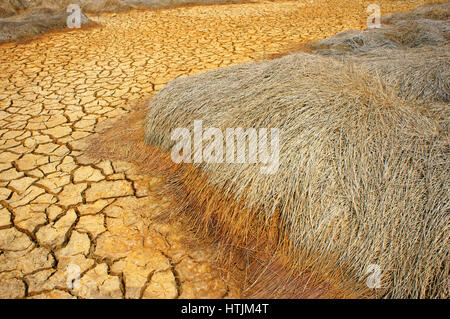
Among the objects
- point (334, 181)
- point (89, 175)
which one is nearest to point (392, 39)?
point (334, 181)

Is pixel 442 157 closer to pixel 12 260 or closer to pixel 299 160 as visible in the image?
pixel 299 160

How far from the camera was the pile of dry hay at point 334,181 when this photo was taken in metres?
1.18

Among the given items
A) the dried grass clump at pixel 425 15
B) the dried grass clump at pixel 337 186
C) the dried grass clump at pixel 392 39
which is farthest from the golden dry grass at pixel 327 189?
the dried grass clump at pixel 425 15

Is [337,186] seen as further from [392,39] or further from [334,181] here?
[392,39]

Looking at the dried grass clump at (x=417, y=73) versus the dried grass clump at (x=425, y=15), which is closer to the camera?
the dried grass clump at (x=417, y=73)

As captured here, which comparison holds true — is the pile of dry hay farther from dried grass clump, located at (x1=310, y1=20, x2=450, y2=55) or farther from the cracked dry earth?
dried grass clump, located at (x1=310, y1=20, x2=450, y2=55)

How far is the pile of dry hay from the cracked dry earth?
0.27 meters

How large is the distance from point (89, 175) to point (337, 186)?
1645 millimetres

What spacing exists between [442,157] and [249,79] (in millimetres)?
1272

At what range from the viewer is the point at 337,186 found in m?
1.35

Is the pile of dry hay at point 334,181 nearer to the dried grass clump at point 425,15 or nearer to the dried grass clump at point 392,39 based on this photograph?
the dried grass clump at point 392,39

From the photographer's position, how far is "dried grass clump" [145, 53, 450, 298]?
118 cm

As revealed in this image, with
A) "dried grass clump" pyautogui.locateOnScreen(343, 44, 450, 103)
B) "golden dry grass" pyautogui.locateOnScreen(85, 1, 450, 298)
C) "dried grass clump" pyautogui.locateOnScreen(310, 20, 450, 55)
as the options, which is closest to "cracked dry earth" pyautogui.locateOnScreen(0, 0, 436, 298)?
"golden dry grass" pyautogui.locateOnScreen(85, 1, 450, 298)

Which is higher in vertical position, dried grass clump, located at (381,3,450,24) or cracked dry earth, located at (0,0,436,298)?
dried grass clump, located at (381,3,450,24)
